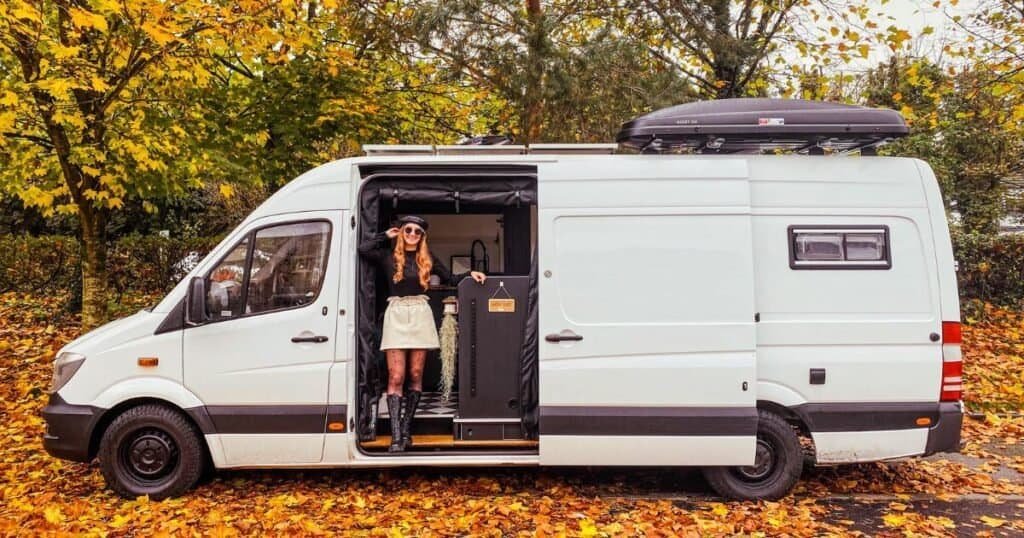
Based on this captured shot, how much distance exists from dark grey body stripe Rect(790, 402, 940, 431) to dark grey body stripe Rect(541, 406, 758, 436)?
53 centimetres

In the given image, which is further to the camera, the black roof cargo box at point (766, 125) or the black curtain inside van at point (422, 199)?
the black curtain inside van at point (422, 199)

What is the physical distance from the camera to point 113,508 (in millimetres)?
5504

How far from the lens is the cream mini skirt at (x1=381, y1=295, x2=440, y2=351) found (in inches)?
235

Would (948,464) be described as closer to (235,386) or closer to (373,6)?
(235,386)

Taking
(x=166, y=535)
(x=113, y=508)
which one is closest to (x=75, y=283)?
(x=113, y=508)

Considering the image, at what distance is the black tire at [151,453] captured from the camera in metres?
5.63

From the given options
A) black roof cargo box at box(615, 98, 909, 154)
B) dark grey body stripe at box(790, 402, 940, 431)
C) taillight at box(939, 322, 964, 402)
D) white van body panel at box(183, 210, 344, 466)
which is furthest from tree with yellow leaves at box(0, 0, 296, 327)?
taillight at box(939, 322, 964, 402)

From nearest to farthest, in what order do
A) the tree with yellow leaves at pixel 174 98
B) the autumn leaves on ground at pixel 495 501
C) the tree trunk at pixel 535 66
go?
the autumn leaves on ground at pixel 495 501 → the tree with yellow leaves at pixel 174 98 → the tree trunk at pixel 535 66

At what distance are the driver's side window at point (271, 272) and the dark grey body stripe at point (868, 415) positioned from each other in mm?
4018

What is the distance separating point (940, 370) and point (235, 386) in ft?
17.8

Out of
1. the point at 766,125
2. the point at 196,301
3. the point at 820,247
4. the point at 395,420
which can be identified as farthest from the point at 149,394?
the point at 820,247

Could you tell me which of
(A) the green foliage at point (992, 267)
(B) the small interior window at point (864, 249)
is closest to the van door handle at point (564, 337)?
(B) the small interior window at point (864, 249)

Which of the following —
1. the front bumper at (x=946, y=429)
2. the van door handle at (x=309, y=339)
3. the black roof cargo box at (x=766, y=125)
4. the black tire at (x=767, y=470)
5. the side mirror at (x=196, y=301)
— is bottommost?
the black tire at (x=767, y=470)

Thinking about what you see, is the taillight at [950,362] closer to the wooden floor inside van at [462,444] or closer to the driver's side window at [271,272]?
the wooden floor inside van at [462,444]
